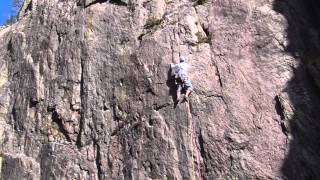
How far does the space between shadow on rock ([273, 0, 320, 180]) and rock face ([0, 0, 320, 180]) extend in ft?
0.13

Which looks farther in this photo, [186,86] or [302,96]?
[186,86]

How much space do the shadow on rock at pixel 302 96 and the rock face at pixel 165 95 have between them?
0.04 meters

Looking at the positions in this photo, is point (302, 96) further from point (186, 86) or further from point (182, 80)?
point (182, 80)

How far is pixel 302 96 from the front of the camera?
65.5 feet

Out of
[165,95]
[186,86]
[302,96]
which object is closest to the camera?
[302,96]

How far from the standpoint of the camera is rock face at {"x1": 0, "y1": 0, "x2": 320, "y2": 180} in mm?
19656

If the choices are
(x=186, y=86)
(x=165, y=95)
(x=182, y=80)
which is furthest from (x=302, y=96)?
(x=165, y=95)

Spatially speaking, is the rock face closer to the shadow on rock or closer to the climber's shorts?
the shadow on rock

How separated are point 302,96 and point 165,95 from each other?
524 cm

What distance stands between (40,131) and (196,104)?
288 inches

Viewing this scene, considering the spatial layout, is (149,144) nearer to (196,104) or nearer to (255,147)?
(196,104)

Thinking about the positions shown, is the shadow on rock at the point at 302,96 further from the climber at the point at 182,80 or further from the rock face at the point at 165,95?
the climber at the point at 182,80

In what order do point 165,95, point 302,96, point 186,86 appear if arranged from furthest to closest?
point 165,95 → point 186,86 → point 302,96

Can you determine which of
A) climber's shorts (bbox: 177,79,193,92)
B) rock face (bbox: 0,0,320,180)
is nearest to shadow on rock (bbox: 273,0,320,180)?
rock face (bbox: 0,0,320,180)
